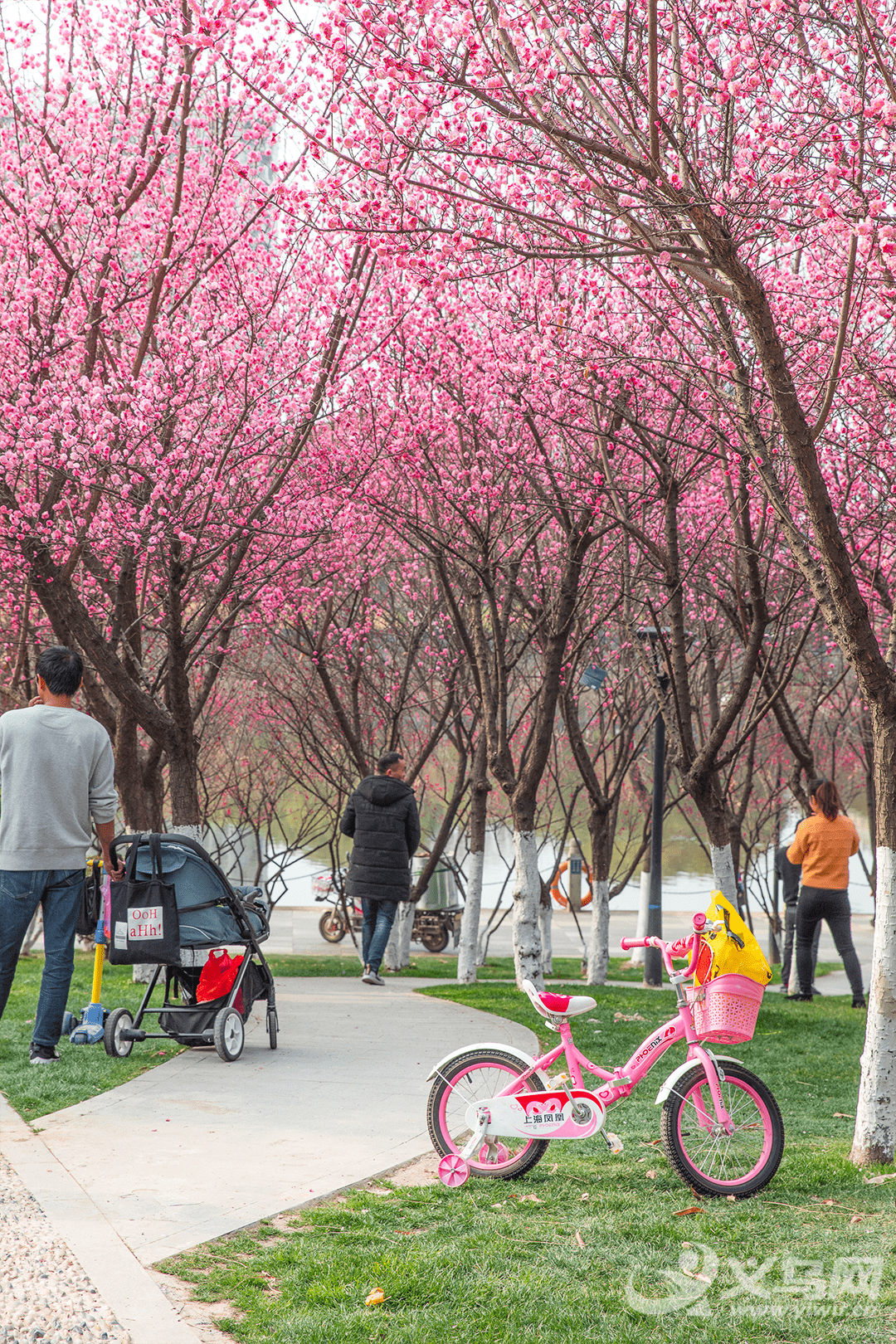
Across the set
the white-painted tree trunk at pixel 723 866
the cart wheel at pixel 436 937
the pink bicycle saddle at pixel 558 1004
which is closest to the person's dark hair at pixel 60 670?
the pink bicycle saddle at pixel 558 1004

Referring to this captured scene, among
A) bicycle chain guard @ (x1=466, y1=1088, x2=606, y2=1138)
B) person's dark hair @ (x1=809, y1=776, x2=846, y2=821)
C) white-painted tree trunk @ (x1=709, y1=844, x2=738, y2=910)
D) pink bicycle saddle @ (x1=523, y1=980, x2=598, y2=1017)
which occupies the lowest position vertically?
bicycle chain guard @ (x1=466, y1=1088, x2=606, y2=1138)

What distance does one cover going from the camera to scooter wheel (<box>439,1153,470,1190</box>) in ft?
13.7

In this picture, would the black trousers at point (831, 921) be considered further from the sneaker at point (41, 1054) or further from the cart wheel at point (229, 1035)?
the sneaker at point (41, 1054)

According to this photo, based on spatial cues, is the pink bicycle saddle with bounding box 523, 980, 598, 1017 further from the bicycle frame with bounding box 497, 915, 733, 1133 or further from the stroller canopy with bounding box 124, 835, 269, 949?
the stroller canopy with bounding box 124, 835, 269, 949

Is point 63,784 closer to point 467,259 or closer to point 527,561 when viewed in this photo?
point 467,259

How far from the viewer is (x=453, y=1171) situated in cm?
419

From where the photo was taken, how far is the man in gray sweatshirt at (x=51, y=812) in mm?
5332

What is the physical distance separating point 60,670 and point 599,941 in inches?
297

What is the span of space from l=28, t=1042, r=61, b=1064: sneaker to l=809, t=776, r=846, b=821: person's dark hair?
6224mm

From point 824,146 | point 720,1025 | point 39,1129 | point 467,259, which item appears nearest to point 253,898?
point 39,1129

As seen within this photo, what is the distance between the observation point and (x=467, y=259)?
6.86 meters

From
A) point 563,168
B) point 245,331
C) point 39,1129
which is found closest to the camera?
point 39,1129

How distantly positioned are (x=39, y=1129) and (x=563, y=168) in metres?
5.40

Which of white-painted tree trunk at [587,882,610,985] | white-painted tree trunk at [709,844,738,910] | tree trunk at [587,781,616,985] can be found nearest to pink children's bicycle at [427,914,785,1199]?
white-painted tree trunk at [709,844,738,910]
